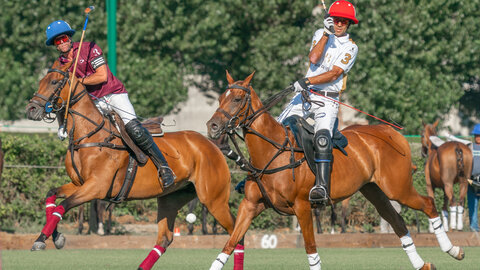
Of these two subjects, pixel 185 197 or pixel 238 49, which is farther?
pixel 238 49

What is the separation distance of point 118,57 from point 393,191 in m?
16.3

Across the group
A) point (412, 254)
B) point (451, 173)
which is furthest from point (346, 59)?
point (451, 173)

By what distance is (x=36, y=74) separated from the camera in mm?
26438

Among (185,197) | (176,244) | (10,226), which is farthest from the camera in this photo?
(10,226)

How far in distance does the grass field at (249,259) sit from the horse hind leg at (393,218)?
3.35ft

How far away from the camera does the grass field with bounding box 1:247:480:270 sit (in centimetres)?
1117

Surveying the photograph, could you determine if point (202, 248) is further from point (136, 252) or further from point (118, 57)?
point (118, 57)

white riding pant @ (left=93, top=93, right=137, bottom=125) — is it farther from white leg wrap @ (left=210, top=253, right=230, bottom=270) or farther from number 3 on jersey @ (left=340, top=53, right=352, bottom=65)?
number 3 on jersey @ (left=340, top=53, right=352, bottom=65)

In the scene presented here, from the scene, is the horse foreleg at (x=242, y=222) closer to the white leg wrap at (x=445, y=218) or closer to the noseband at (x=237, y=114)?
the noseband at (x=237, y=114)

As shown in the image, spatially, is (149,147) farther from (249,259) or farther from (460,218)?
(460,218)

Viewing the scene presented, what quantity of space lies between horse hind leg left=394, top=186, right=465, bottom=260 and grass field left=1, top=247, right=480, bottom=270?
80 centimetres

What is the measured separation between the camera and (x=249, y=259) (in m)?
12.5

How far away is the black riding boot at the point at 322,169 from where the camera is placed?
898 cm

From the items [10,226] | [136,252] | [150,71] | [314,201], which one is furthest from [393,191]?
[150,71]
